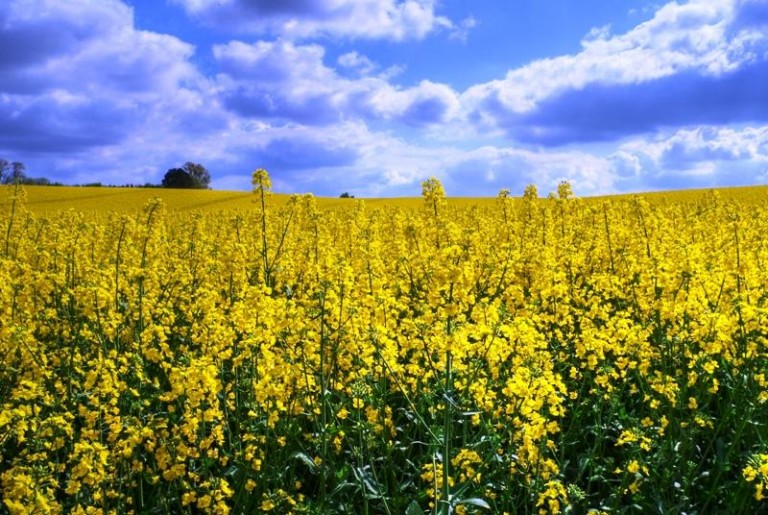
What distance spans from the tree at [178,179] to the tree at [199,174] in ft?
2.49

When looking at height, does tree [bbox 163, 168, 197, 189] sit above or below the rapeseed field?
above

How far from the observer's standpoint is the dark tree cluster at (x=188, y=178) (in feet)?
230

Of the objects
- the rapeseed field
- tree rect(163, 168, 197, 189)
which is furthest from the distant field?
the rapeseed field

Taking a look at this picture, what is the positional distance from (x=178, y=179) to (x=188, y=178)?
108 centimetres

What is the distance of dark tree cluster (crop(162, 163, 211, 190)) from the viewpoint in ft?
230

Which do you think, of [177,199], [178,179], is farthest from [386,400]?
[178,179]

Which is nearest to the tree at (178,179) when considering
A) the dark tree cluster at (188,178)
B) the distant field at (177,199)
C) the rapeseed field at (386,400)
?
the dark tree cluster at (188,178)

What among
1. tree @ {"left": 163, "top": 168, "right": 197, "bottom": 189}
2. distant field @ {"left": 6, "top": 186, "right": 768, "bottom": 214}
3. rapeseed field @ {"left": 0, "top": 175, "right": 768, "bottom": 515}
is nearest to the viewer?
rapeseed field @ {"left": 0, "top": 175, "right": 768, "bottom": 515}

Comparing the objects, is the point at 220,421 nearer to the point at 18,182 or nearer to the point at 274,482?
the point at 274,482

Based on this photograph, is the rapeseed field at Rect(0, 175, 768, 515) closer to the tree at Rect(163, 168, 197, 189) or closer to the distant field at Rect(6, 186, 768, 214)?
the distant field at Rect(6, 186, 768, 214)

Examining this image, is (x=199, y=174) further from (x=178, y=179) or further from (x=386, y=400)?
(x=386, y=400)

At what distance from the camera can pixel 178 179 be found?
70000 millimetres

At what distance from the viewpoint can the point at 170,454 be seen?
4773mm

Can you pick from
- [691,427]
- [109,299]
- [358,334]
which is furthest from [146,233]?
[691,427]
